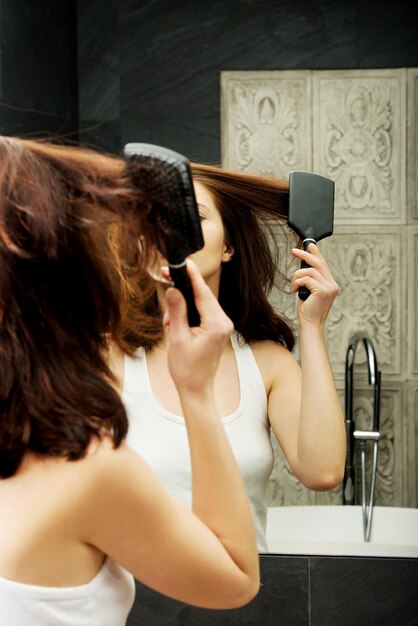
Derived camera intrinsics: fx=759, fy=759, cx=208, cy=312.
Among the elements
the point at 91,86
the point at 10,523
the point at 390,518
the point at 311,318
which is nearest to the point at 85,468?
the point at 10,523

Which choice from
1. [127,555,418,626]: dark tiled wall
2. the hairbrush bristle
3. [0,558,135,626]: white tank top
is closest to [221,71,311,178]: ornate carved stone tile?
[127,555,418,626]: dark tiled wall

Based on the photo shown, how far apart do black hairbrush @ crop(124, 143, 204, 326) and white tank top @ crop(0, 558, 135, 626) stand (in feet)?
0.69

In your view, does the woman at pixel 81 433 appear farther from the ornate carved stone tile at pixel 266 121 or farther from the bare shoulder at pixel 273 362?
the ornate carved stone tile at pixel 266 121

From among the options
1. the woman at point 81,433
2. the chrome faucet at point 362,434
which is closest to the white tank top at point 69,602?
the woman at point 81,433

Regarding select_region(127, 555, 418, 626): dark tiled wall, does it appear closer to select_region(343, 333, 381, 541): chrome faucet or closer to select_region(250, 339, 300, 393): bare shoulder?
select_region(343, 333, 381, 541): chrome faucet

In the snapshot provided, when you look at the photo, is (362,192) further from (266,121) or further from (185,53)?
(185,53)

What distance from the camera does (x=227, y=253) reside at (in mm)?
1174

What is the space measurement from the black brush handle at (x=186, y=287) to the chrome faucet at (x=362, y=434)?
86 centimetres

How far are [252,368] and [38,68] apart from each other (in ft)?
2.38

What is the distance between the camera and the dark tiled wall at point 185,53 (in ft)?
4.78

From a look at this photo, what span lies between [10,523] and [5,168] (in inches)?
10.0

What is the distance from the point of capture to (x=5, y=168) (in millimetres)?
547

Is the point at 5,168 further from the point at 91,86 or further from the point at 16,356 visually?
the point at 91,86

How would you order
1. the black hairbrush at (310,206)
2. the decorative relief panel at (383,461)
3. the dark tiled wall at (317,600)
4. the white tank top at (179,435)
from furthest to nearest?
the decorative relief panel at (383,461) → the dark tiled wall at (317,600) → the black hairbrush at (310,206) → the white tank top at (179,435)
